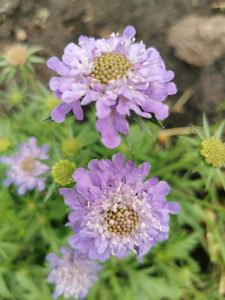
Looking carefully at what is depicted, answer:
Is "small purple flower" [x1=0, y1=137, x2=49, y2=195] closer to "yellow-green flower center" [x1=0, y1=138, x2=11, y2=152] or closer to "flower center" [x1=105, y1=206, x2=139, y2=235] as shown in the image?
"yellow-green flower center" [x1=0, y1=138, x2=11, y2=152]

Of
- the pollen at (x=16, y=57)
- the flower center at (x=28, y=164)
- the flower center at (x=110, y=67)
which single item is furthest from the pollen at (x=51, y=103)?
the flower center at (x=110, y=67)

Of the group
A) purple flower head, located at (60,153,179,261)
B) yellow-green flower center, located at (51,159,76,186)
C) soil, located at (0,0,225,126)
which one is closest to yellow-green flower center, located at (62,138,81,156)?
yellow-green flower center, located at (51,159,76,186)

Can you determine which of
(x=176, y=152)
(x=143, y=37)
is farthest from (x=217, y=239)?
(x=143, y=37)

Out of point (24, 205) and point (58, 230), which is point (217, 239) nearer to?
point (58, 230)

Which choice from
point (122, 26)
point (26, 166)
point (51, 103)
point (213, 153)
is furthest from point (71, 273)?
point (122, 26)

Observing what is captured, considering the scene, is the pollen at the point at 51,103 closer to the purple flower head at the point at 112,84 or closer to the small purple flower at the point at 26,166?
the small purple flower at the point at 26,166
